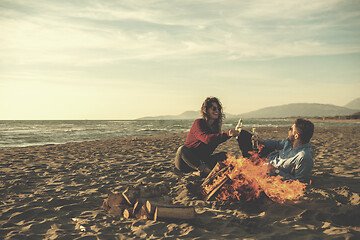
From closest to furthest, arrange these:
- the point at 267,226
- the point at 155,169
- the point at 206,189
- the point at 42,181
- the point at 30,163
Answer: the point at 267,226 → the point at 206,189 → the point at 42,181 → the point at 155,169 → the point at 30,163

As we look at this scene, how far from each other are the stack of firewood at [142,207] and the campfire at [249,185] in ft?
3.12

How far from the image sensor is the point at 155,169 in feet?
24.7

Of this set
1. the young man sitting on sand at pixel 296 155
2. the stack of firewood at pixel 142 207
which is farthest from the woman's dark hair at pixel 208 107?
the stack of firewood at pixel 142 207

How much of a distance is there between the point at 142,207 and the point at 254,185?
1.98m

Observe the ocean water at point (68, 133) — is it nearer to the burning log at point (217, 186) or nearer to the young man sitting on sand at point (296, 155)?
the burning log at point (217, 186)

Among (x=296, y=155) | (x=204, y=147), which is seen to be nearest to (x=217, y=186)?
(x=204, y=147)

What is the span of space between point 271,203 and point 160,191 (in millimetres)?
1954

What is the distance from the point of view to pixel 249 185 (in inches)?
175

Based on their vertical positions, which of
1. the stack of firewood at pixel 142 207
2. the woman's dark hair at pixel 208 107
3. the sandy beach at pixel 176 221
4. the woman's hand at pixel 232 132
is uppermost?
the woman's dark hair at pixel 208 107

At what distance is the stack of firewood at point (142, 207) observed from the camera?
378 cm

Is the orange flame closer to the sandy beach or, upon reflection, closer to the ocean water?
the sandy beach

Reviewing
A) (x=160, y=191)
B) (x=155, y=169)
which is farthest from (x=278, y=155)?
(x=155, y=169)

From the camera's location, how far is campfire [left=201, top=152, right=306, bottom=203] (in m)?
4.31

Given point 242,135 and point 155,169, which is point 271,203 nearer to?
point 242,135
